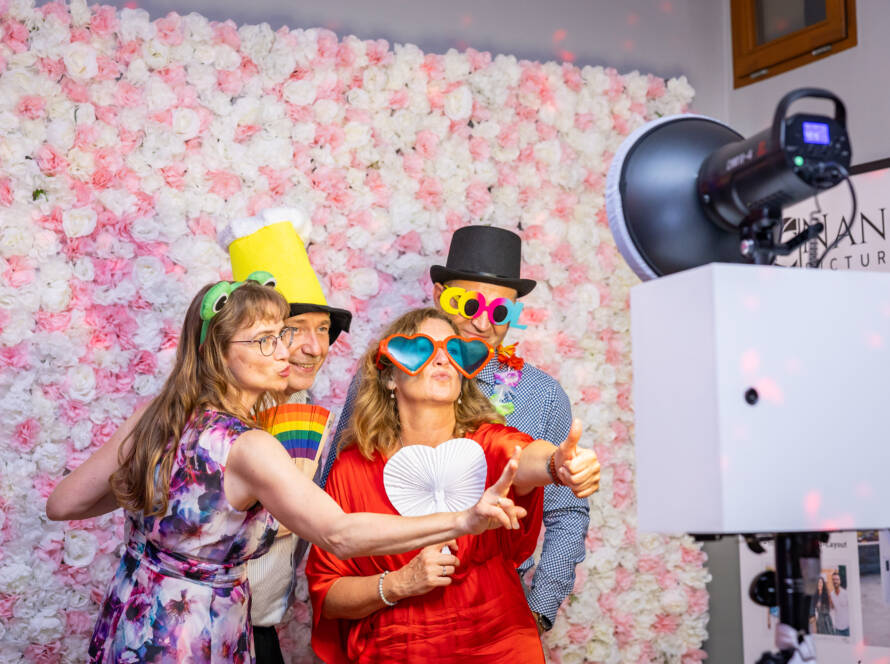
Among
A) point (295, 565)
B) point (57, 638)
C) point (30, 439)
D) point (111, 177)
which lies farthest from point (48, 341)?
point (295, 565)

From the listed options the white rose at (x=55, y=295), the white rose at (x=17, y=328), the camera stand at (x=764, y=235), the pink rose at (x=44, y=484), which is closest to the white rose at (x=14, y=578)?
the pink rose at (x=44, y=484)

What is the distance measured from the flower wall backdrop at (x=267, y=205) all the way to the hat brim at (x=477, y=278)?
37 centimetres

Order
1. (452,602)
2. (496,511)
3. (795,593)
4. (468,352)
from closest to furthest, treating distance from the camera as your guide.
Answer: (795,593) → (496,511) → (452,602) → (468,352)

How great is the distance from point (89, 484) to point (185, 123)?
1.66 metres

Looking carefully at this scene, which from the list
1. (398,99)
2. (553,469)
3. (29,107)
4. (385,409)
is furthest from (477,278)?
(29,107)

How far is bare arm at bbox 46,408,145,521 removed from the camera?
215 cm

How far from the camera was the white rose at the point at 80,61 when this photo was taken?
3275 millimetres

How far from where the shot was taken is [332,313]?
124 inches

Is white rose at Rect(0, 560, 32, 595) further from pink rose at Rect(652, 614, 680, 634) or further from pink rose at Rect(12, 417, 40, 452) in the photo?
pink rose at Rect(652, 614, 680, 634)

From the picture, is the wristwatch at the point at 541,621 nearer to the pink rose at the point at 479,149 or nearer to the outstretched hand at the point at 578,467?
the outstretched hand at the point at 578,467

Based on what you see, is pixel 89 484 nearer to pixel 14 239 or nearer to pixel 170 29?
pixel 14 239

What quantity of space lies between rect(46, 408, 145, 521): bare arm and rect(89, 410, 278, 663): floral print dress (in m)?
0.12

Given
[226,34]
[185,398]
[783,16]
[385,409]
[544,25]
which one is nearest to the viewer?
[185,398]

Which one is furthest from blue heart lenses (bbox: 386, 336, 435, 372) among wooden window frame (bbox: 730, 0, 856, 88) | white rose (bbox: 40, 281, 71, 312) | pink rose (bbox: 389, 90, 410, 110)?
wooden window frame (bbox: 730, 0, 856, 88)
